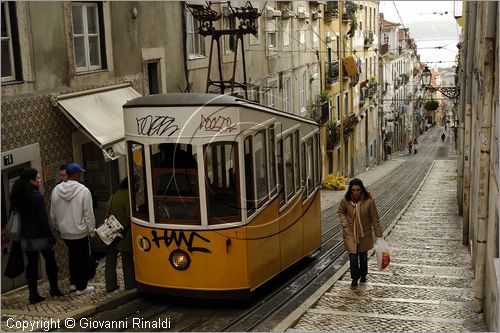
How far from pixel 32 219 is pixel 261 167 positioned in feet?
9.15

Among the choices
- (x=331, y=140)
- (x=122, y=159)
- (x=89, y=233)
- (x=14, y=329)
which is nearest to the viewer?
(x=14, y=329)

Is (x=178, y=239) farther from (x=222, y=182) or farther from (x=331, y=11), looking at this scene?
(x=331, y=11)

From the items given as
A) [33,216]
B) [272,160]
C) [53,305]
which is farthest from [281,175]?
[53,305]

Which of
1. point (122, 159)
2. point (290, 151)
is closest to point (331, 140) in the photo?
point (122, 159)

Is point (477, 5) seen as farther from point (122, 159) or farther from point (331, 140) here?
point (331, 140)

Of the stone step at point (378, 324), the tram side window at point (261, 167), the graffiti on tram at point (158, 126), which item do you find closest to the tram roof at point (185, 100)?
the graffiti on tram at point (158, 126)

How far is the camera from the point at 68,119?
10.7m

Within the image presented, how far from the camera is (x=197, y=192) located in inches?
319

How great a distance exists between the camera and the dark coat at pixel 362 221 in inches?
363

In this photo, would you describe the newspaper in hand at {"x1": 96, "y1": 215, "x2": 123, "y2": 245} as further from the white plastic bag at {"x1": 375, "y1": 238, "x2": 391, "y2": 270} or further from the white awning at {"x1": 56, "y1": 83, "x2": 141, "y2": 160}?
the white plastic bag at {"x1": 375, "y1": 238, "x2": 391, "y2": 270}

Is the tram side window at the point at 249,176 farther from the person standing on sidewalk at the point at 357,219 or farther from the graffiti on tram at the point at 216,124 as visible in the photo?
the person standing on sidewalk at the point at 357,219

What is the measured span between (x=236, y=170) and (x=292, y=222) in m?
2.26

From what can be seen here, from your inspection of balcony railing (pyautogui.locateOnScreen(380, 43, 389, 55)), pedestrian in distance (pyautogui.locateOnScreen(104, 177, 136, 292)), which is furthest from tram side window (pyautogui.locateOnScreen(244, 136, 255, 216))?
balcony railing (pyautogui.locateOnScreen(380, 43, 389, 55))

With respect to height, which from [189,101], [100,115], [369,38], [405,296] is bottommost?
[405,296]
